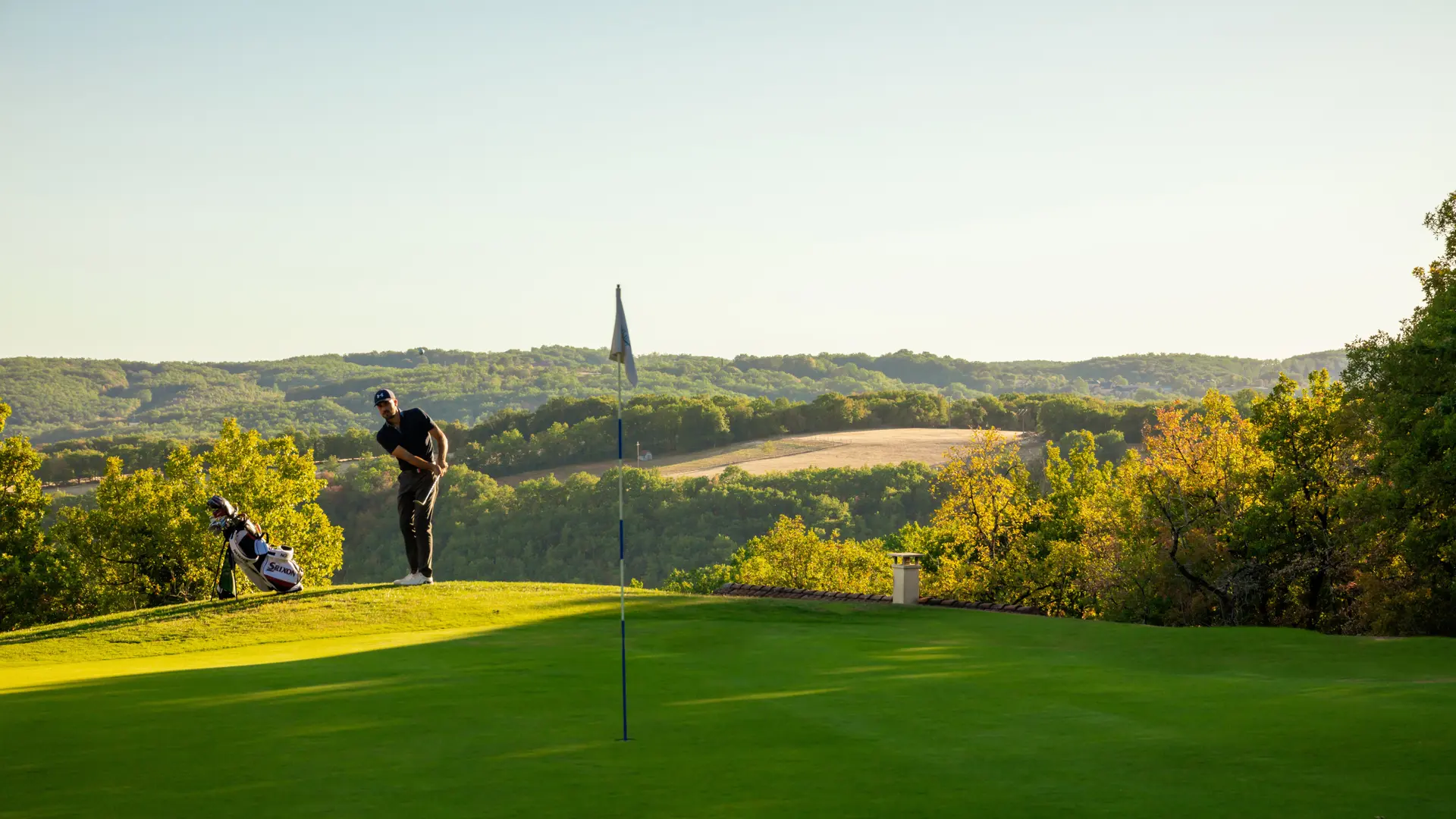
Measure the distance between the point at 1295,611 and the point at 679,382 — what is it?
172 metres

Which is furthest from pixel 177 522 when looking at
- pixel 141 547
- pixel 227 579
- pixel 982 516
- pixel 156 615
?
pixel 982 516

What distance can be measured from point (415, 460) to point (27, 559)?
16.7 metres

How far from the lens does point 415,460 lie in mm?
24000

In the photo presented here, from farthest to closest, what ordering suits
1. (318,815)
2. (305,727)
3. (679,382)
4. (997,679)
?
(679,382)
(997,679)
(305,727)
(318,815)

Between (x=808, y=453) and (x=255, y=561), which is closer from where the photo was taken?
(x=255, y=561)

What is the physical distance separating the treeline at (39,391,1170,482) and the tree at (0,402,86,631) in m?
86.2

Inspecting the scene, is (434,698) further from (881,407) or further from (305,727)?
(881,407)

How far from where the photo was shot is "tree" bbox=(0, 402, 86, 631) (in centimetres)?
3284

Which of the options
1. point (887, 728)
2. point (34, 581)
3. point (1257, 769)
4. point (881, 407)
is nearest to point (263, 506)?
point (34, 581)

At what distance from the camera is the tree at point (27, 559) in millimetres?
32844

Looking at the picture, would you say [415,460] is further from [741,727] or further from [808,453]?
[808,453]

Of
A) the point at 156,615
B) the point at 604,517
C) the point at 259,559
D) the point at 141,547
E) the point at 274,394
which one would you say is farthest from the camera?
the point at 274,394

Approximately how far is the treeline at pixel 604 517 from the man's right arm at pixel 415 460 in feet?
216

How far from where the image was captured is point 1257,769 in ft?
31.4
